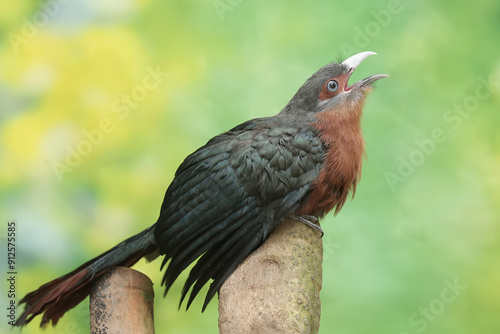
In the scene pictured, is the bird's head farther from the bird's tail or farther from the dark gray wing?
the bird's tail

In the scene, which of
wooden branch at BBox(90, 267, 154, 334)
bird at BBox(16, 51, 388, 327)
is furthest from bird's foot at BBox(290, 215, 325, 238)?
wooden branch at BBox(90, 267, 154, 334)

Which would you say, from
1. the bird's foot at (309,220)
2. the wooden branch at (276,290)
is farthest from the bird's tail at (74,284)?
the bird's foot at (309,220)

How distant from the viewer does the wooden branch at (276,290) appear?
10.3 ft

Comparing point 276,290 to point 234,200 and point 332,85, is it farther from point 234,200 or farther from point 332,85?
point 332,85

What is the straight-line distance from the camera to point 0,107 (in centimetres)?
448

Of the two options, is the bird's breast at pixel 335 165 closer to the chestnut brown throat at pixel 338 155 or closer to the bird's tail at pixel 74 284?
the chestnut brown throat at pixel 338 155

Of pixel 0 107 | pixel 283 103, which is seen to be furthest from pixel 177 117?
pixel 0 107

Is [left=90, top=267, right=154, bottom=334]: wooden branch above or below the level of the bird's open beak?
below

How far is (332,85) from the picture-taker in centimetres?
369

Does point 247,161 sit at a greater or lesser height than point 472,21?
lesser

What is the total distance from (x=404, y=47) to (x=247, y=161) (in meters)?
1.90

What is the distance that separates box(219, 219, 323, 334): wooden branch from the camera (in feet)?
10.3

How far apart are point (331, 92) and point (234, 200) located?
0.83 metres

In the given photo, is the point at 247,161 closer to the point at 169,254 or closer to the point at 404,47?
the point at 169,254
